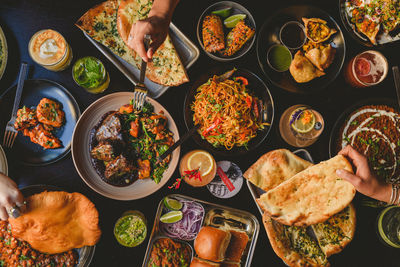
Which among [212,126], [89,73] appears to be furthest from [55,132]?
[212,126]

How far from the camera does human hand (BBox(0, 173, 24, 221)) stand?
8.90 feet

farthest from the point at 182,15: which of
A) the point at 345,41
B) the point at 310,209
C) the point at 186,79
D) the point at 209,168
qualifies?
the point at 310,209

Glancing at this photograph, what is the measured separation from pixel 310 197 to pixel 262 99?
1.35 metres

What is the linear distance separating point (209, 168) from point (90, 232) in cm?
160

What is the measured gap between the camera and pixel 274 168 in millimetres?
3129

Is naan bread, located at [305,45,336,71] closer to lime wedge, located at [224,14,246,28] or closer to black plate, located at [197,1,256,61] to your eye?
black plate, located at [197,1,256,61]

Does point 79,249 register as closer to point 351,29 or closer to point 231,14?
point 231,14

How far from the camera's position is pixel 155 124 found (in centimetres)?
304

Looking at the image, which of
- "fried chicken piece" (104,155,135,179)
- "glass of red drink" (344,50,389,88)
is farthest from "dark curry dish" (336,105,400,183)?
"fried chicken piece" (104,155,135,179)

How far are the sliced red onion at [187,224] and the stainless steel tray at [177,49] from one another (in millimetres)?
1501

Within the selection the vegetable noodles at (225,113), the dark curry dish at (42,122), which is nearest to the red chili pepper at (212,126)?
the vegetable noodles at (225,113)

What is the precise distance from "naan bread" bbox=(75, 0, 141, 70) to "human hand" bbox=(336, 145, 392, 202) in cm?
276

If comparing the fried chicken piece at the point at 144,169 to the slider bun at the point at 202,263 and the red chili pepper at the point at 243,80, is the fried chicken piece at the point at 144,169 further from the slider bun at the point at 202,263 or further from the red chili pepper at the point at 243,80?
the red chili pepper at the point at 243,80

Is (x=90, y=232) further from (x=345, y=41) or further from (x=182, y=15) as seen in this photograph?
(x=345, y=41)
